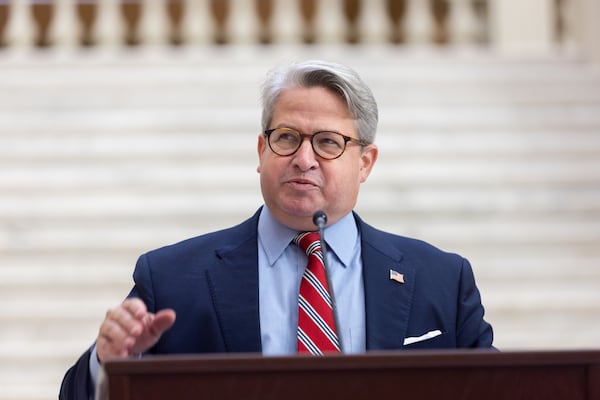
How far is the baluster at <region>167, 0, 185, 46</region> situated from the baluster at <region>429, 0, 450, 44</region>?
1.73 meters

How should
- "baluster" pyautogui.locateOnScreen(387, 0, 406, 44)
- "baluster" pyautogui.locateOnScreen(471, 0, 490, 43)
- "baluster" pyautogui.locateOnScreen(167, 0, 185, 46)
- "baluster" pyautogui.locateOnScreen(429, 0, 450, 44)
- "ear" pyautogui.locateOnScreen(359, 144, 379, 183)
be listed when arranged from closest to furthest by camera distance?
1. "ear" pyautogui.locateOnScreen(359, 144, 379, 183)
2. "baluster" pyautogui.locateOnScreen(471, 0, 490, 43)
3. "baluster" pyautogui.locateOnScreen(167, 0, 185, 46)
4. "baluster" pyautogui.locateOnScreen(429, 0, 450, 44)
5. "baluster" pyautogui.locateOnScreen(387, 0, 406, 44)

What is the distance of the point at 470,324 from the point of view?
2.52m

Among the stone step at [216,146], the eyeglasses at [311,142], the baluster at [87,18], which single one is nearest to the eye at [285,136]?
the eyeglasses at [311,142]

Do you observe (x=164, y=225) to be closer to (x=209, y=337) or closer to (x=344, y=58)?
(x=344, y=58)

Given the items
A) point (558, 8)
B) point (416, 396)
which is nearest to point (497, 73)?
point (558, 8)

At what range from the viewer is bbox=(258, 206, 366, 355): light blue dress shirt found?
2.45 meters

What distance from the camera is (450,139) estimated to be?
6.38m

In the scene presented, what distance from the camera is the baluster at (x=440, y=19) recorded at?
8586 millimetres

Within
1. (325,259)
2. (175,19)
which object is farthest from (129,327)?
(175,19)

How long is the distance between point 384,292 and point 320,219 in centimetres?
25

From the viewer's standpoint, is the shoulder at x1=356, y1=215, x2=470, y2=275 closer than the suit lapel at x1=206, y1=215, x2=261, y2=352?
No

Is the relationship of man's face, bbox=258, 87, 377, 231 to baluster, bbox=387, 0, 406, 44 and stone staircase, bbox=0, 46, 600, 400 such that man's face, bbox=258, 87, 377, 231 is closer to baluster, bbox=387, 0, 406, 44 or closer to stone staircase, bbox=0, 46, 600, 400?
stone staircase, bbox=0, 46, 600, 400

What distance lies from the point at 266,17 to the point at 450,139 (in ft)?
9.33

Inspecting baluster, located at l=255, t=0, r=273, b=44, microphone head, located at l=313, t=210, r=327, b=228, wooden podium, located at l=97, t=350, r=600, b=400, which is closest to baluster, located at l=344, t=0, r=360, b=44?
baluster, located at l=255, t=0, r=273, b=44
